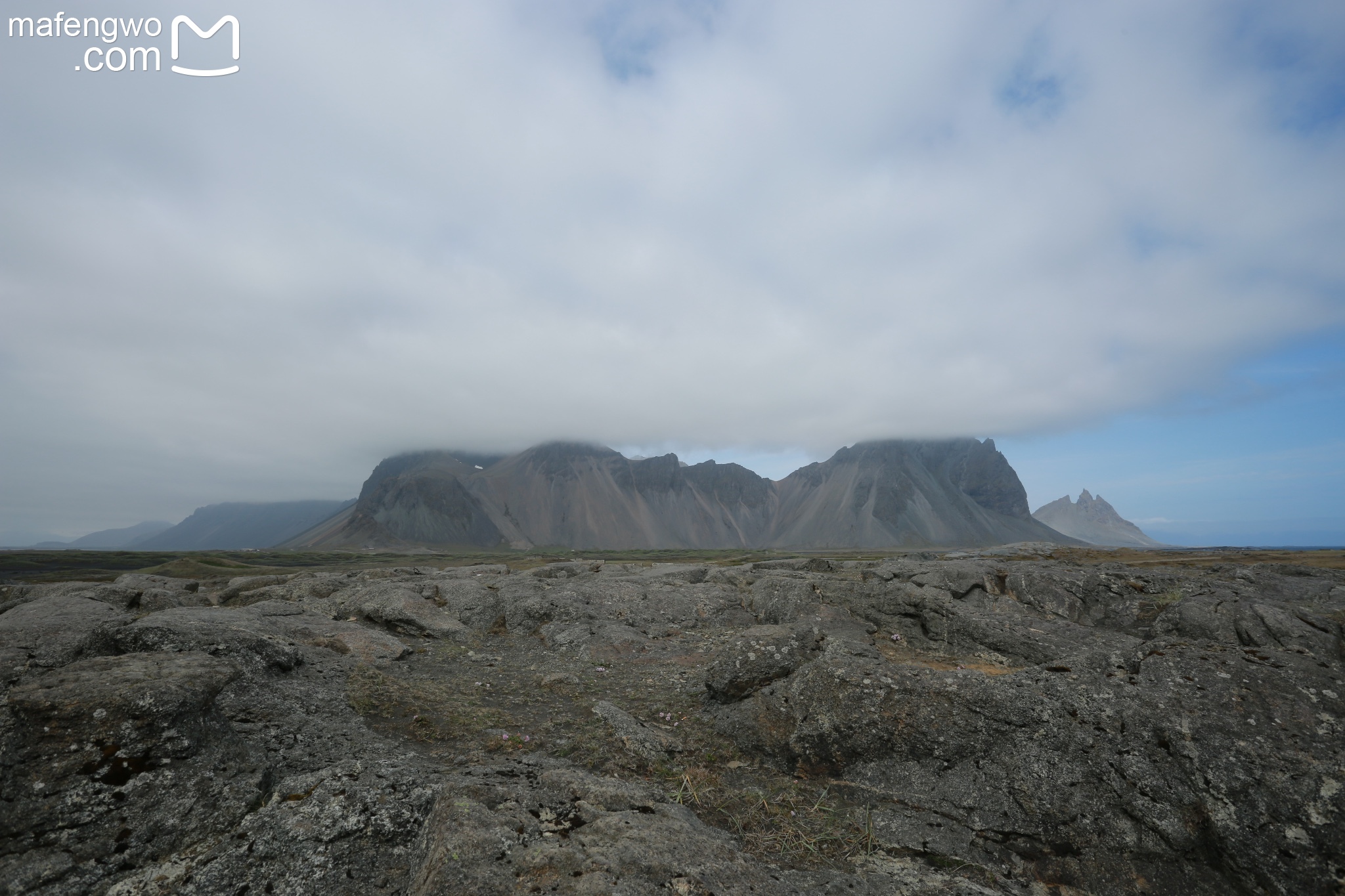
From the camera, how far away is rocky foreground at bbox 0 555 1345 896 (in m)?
5.84

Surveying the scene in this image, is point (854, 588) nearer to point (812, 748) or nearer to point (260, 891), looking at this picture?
point (812, 748)

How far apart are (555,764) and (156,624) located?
9380 millimetres

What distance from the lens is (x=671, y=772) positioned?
9430 mm

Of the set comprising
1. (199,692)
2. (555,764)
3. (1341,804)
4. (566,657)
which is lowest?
(566,657)

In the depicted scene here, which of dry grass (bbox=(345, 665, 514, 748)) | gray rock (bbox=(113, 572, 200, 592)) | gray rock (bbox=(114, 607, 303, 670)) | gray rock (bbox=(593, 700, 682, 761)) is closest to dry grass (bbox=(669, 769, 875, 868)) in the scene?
gray rock (bbox=(593, 700, 682, 761))

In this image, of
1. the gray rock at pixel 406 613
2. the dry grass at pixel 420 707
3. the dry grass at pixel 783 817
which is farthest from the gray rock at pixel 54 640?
the dry grass at pixel 783 817

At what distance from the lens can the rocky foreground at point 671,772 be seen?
5.84 meters

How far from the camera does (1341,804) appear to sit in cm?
650

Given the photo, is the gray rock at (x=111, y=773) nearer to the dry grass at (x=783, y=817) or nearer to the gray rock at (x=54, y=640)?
the gray rock at (x=54, y=640)

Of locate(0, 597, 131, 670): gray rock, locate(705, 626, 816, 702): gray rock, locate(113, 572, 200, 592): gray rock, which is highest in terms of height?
locate(0, 597, 131, 670): gray rock

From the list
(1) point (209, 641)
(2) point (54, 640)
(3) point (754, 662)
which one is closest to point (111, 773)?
(1) point (209, 641)

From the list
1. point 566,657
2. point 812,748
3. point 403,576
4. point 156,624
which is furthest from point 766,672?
point 403,576

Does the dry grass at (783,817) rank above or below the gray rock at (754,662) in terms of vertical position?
below

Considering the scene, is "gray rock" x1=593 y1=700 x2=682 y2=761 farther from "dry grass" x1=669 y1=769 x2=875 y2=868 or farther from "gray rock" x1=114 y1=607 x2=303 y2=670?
"gray rock" x1=114 y1=607 x2=303 y2=670
